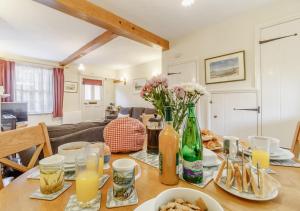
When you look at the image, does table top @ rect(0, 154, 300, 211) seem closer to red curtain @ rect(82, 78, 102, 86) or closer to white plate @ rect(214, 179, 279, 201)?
white plate @ rect(214, 179, 279, 201)

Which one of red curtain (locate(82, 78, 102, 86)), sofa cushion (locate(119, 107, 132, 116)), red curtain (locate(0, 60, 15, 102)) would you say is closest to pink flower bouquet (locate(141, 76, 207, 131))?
sofa cushion (locate(119, 107, 132, 116))

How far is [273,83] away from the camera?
2.25 meters

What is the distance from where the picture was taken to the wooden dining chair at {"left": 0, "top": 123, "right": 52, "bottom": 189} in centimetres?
76

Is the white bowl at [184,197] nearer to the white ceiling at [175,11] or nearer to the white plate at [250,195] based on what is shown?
the white plate at [250,195]

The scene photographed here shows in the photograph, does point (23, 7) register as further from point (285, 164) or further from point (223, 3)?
point (285, 164)

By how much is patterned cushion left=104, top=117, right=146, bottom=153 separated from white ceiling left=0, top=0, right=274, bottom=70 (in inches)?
76.6

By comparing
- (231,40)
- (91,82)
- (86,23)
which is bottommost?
(91,82)

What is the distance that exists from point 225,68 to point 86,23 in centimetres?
250

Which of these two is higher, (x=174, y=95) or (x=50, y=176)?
(x=174, y=95)

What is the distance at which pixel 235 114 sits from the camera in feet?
8.50

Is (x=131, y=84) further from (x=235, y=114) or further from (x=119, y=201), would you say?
(x=119, y=201)

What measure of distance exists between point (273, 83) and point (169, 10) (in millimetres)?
1827

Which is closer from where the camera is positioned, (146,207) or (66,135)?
(146,207)

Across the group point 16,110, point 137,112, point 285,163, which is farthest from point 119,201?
point 137,112
